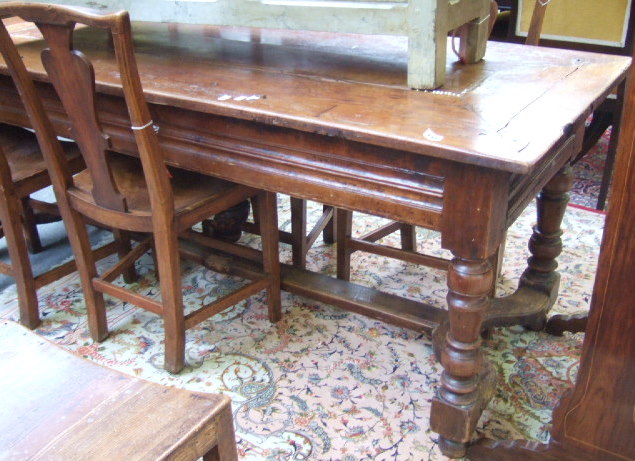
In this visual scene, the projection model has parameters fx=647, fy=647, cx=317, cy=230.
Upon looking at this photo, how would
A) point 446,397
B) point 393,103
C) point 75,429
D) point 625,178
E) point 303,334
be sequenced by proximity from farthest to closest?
point 303,334 → point 446,397 → point 393,103 → point 625,178 → point 75,429

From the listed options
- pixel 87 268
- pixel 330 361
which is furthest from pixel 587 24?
pixel 87 268

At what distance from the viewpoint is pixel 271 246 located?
2.17 metres

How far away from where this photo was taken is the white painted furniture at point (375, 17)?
161cm

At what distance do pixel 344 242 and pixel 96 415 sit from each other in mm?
1401

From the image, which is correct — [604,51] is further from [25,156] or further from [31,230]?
[31,230]

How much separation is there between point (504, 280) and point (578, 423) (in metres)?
1.09

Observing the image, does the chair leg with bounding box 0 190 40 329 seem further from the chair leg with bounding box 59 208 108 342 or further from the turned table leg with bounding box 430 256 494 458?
the turned table leg with bounding box 430 256 494 458

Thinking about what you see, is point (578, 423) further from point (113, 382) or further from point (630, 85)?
point (113, 382)

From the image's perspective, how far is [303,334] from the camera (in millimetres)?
2215

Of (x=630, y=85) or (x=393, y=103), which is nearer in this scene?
(x=630, y=85)

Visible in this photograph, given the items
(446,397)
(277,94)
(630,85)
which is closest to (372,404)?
(446,397)

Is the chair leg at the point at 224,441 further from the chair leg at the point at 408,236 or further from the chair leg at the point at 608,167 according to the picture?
the chair leg at the point at 608,167

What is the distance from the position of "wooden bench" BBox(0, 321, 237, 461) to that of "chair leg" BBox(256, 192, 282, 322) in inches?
39.0

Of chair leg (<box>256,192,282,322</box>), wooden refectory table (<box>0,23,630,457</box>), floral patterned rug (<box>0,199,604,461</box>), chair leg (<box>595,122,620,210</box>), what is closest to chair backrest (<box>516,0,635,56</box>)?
chair leg (<box>595,122,620,210</box>)
